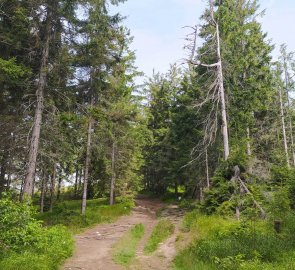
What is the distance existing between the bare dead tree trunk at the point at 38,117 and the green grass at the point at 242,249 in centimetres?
797

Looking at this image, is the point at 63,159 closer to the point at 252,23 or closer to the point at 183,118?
the point at 183,118

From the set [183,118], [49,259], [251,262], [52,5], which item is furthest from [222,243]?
[183,118]

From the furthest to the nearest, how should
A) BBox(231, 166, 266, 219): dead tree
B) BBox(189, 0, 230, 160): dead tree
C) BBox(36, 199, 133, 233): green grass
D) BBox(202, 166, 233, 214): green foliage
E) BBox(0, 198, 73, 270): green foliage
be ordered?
BBox(36, 199, 133, 233): green grass → BBox(189, 0, 230, 160): dead tree → BBox(202, 166, 233, 214): green foliage → BBox(231, 166, 266, 219): dead tree → BBox(0, 198, 73, 270): green foliage

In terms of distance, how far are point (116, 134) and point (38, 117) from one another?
39.8 ft

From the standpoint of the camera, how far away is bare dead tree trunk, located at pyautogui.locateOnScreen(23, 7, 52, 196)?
1495 cm

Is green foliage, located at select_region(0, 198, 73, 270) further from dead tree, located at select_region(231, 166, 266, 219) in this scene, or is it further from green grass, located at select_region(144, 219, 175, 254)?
dead tree, located at select_region(231, 166, 266, 219)

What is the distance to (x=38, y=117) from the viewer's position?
15.8 meters

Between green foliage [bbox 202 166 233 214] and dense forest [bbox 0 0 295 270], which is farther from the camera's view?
green foliage [bbox 202 166 233 214]

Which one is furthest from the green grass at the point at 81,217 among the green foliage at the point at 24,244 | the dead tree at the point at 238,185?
the dead tree at the point at 238,185

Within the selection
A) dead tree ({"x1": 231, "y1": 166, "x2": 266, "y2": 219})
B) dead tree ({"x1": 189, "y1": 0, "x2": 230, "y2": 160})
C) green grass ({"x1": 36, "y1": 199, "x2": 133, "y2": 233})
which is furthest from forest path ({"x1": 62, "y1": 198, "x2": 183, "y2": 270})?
dead tree ({"x1": 189, "y1": 0, "x2": 230, "y2": 160})

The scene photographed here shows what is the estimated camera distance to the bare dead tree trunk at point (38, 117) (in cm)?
1495

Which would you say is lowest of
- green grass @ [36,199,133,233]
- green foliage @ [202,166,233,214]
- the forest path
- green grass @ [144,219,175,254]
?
the forest path

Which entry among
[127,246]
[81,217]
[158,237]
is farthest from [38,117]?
[158,237]

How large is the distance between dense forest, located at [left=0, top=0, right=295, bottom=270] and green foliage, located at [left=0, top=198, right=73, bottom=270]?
38 mm
